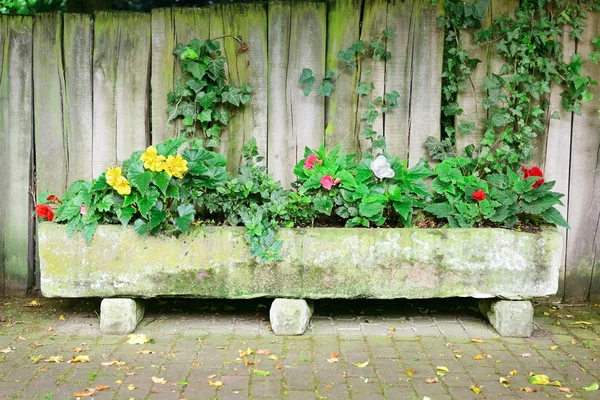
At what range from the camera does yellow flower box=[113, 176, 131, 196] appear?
434 centimetres

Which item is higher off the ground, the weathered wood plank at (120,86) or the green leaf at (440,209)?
the weathered wood plank at (120,86)

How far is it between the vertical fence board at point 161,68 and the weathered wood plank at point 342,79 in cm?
110

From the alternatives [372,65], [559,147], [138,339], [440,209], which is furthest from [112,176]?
[559,147]

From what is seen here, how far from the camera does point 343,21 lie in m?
4.98

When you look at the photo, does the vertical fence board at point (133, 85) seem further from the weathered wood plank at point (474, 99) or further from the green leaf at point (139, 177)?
the weathered wood plank at point (474, 99)

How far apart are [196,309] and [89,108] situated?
1602mm

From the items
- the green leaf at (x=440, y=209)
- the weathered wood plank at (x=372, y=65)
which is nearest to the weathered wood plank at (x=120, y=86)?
the weathered wood plank at (x=372, y=65)

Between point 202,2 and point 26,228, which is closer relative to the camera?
point 26,228

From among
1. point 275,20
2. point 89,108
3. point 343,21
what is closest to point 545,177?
point 343,21

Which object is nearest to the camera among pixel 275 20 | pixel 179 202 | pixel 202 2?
pixel 179 202

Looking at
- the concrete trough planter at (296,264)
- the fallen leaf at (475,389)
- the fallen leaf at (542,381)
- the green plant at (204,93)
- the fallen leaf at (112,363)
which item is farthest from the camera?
the green plant at (204,93)

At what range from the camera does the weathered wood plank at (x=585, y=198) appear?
5039 millimetres

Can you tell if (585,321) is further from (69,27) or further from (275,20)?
(69,27)

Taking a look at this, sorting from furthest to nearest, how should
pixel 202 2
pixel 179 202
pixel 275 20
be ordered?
1. pixel 202 2
2. pixel 275 20
3. pixel 179 202
